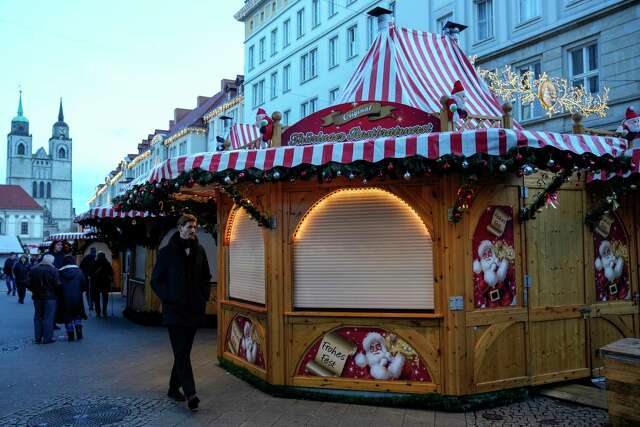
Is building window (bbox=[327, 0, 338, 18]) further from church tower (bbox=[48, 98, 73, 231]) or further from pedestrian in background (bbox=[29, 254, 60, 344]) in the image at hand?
church tower (bbox=[48, 98, 73, 231])

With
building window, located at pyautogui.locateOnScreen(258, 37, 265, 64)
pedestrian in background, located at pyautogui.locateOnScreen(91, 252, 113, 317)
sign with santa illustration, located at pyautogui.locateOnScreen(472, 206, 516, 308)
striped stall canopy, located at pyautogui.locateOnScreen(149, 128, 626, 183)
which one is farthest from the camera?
building window, located at pyautogui.locateOnScreen(258, 37, 265, 64)

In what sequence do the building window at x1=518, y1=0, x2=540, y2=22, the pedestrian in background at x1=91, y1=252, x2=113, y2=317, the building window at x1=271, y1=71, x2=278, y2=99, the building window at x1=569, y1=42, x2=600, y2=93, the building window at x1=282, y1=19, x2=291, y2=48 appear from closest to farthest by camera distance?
the pedestrian in background at x1=91, y1=252, x2=113, y2=317, the building window at x1=569, y1=42, x2=600, y2=93, the building window at x1=518, y1=0, x2=540, y2=22, the building window at x1=282, y1=19, x2=291, y2=48, the building window at x1=271, y1=71, x2=278, y2=99

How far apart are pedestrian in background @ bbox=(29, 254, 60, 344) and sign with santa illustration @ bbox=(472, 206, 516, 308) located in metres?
8.25

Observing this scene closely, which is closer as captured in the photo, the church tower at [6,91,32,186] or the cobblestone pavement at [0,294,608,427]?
the cobblestone pavement at [0,294,608,427]

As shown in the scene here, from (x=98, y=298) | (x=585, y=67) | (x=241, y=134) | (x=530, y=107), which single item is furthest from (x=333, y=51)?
(x=98, y=298)

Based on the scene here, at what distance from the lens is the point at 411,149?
5.86m

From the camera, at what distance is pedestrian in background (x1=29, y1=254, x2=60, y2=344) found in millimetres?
10984

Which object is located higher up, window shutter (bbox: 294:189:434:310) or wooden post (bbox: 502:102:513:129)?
wooden post (bbox: 502:102:513:129)

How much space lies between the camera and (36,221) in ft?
375

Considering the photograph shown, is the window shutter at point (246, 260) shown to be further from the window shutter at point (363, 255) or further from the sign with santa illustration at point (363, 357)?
the sign with santa illustration at point (363, 357)

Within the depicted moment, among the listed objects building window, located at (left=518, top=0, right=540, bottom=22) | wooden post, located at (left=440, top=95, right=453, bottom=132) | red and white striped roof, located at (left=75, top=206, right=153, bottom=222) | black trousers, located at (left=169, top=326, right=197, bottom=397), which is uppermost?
building window, located at (left=518, top=0, right=540, bottom=22)

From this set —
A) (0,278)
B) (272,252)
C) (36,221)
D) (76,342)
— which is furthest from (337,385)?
(36,221)

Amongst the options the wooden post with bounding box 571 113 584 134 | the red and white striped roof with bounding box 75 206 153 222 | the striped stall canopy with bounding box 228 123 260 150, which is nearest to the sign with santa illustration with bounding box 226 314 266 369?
the wooden post with bounding box 571 113 584 134

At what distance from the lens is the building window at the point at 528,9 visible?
68.2ft
